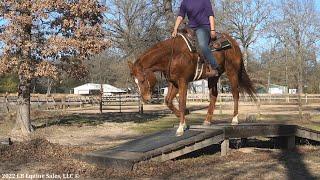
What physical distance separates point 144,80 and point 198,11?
1881 mm

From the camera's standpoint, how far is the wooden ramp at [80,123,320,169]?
833cm

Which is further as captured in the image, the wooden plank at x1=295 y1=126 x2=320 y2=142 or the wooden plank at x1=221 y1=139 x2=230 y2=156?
the wooden plank at x1=295 y1=126 x2=320 y2=142

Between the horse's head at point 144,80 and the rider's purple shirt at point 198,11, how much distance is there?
57.5 inches

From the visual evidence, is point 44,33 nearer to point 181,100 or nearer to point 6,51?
point 6,51

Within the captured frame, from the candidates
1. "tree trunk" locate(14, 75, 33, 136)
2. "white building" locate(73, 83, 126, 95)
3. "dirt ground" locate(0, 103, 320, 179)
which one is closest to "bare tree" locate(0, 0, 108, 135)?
"tree trunk" locate(14, 75, 33, 136)

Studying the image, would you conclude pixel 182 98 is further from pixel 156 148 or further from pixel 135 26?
pixel 135 26

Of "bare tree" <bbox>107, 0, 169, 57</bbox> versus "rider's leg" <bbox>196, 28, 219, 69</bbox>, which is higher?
"bare tree" <bbox>107, 0, 169, 57</bbox>

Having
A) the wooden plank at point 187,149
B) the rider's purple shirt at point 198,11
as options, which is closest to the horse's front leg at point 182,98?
the wooden plank at point 187,149

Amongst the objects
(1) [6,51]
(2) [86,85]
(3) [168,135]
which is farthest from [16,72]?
(2) [86,85]

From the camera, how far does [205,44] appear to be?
9062 mm

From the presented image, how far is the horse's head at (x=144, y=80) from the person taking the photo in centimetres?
853

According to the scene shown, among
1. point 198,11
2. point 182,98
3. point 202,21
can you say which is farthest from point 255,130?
point 198,11

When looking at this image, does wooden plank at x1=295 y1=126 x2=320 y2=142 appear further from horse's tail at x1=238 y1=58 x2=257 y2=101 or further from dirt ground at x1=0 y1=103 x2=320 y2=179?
horse's tail at x1=238 y1=58 x2=257 y2=101

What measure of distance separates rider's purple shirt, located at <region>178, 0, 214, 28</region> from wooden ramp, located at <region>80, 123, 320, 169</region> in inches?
85.5
